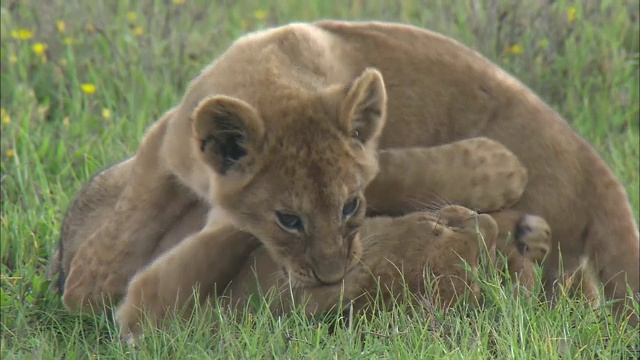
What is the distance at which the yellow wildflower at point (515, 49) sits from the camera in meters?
7.86

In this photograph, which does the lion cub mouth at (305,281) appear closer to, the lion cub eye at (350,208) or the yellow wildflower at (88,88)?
the lion cub eye at (350,208)

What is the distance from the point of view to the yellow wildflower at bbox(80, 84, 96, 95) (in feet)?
24.7

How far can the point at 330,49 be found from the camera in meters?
5.11

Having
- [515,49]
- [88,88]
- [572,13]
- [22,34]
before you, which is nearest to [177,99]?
[88,88]

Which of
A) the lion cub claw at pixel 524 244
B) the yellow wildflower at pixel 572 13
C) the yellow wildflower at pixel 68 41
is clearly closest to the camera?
the lion cub claw at pixel 524 244

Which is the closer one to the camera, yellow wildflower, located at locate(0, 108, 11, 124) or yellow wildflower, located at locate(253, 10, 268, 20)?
yellow wildflower, located at locate(0, 108, 11, 124)

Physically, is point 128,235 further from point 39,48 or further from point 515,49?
point 515,49

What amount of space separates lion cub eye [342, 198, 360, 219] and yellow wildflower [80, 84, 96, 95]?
3357 millimetres

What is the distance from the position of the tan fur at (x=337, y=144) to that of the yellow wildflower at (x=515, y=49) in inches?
102

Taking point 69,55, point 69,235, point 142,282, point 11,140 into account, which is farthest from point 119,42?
point 142,282

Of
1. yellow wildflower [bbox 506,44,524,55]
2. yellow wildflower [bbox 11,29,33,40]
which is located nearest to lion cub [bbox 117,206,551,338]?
yellow wildflower [bbox 506,44,524,55]

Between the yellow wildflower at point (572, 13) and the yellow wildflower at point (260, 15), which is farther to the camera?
the yellow wildflower at point (260, 15)

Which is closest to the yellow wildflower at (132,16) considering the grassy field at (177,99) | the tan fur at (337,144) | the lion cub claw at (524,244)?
the grassy field at (177,99)

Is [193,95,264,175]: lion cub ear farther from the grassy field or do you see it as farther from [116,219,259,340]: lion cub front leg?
the grassy field
